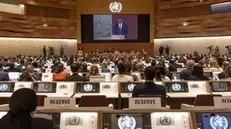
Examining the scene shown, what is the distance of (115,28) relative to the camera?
33.3 m

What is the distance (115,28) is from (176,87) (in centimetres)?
2631

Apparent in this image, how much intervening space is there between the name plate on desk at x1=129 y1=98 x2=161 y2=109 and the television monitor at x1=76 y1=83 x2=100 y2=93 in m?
3.79

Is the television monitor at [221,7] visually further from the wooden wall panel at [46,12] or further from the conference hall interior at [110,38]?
the wooden wall panel at [46,12]

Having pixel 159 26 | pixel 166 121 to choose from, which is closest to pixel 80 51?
pixel 159 26

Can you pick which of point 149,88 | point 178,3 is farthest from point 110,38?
point 149,88

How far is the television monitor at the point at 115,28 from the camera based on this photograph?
33281 millimetres

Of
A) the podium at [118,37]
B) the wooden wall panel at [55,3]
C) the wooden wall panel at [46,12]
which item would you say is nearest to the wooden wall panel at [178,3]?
the podium at [118,37]

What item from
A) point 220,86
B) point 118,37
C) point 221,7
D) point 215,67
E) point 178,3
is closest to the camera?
point 220,86

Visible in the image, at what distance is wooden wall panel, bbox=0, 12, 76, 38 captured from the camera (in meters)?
26.8

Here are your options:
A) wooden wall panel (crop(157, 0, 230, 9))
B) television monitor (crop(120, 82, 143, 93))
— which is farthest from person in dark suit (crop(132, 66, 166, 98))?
wooden wall panel (crop(157, 0, 230, 9))

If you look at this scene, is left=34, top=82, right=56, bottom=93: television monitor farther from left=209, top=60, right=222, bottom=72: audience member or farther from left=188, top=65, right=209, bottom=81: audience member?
left=209, top=60, right=222, bottom=72: audience member

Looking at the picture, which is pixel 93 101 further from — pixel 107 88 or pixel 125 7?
pixel 125 7

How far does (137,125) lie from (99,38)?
101 ft

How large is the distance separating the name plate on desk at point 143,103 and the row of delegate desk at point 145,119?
1.11ft
